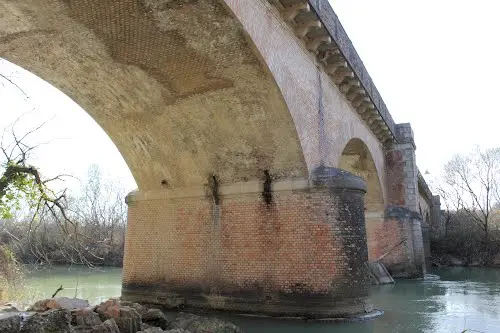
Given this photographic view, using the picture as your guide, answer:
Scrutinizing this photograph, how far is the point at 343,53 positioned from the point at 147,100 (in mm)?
4630

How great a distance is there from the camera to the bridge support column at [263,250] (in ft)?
28.8

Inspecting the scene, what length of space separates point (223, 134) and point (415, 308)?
604cm

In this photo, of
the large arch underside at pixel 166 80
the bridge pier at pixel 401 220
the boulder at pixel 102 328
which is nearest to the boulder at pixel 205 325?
the boulder at pixel 102 328

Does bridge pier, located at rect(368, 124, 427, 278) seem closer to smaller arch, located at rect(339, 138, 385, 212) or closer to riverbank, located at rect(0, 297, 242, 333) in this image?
smaller arch, located at rect(339, 138, 385, 212)

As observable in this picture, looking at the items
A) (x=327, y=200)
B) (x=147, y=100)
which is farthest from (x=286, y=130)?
(x=147, y=100)

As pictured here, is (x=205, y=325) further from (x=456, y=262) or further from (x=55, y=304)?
(x=456, y=262)

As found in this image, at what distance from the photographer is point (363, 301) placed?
8914 millimetres

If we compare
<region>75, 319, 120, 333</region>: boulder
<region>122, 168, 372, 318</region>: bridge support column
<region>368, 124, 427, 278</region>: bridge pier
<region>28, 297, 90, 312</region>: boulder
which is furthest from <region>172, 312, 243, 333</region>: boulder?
<region>368, 124, 427, 278</region>: bridge pier

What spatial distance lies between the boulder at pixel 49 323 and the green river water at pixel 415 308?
9.82 feet

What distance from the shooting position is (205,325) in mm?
7137

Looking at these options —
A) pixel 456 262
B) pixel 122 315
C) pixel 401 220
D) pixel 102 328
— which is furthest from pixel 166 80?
pixel 456 262

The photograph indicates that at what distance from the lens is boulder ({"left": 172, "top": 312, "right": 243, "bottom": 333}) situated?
6961mm

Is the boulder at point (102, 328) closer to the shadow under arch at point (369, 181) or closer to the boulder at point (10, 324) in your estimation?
the boulder at point (10, 324)

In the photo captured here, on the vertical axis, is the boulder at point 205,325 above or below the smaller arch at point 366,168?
below
